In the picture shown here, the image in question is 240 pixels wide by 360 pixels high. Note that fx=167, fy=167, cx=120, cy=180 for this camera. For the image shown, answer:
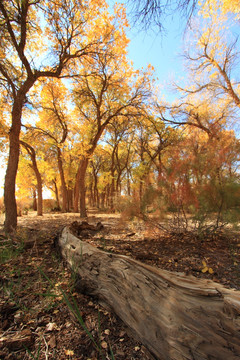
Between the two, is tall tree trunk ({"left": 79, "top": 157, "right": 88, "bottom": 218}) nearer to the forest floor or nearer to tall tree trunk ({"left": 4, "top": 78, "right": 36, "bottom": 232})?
tall tree trunk ({"left": 4, "top": 78, "right": 36, "bottom": 232})

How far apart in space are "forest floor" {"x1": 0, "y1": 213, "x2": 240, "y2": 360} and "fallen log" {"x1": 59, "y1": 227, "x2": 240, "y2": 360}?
0.40ft

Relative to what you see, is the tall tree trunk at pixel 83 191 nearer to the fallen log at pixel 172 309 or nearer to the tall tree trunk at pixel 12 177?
the tall tree trunk at pixel 12 177

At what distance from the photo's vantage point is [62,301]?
1.75 m

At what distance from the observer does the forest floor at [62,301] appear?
1243mm

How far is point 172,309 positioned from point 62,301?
1170 mm

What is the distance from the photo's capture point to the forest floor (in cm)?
124

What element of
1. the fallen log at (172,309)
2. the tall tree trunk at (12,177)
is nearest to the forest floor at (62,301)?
the fallen log at (172,309)

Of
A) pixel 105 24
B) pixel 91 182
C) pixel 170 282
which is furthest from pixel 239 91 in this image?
pixel 91 182

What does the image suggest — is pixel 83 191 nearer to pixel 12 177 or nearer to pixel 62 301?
pixel 12 177

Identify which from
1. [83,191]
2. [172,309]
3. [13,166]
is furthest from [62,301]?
[83,191]

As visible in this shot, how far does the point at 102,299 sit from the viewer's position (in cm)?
178

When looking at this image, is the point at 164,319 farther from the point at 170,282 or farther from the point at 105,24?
the point at 105,24

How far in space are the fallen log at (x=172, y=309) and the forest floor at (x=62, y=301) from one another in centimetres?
12

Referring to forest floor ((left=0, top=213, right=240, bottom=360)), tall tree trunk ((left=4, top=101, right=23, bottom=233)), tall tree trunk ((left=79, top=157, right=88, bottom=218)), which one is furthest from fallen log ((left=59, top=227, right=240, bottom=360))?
tall tree trunk ((left=79, top=157, right=88, bottom=218))
